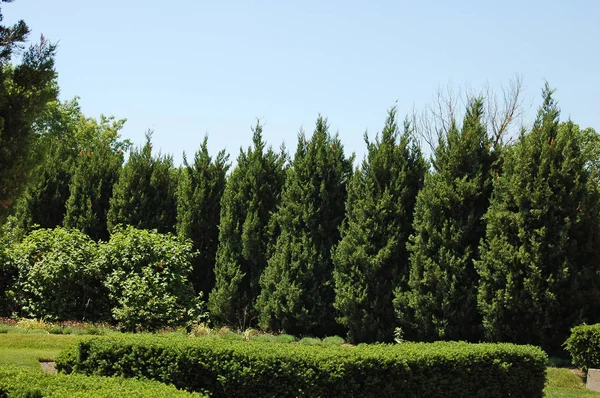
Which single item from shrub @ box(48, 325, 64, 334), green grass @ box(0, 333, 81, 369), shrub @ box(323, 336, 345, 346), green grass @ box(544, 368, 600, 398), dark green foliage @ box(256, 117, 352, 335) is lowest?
green grass @ box(0, 333, 81, 369)

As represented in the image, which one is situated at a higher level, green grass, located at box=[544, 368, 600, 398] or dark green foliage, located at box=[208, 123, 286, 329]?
dark green foliage, located at box=[208, 123, 286, 329]

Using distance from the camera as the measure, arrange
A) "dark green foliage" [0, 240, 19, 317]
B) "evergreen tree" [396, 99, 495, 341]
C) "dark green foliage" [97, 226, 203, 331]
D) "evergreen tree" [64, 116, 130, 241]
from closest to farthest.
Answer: "evergreen tree" [396, 99, 495, 341], "dark green foliage" [97, 226, 203, 331], "dark green foliage" [0, 240, 19, 317], "evergreen tree" [64, 116, 130, 241]

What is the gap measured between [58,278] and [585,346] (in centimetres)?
1215

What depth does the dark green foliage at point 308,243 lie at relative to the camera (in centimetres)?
1697

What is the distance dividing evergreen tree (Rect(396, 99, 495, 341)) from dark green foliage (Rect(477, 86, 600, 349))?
585 mm

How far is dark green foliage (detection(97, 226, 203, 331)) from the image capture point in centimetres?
1625

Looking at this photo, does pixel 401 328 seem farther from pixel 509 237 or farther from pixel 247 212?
pixel 247 212

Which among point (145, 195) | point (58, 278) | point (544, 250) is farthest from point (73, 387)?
point (145, 195)

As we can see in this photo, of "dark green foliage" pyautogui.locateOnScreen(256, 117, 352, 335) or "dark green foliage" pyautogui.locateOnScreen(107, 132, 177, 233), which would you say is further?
"dark green foliage" pyautogui.locateOnScreen(107, 132, 177, 233)

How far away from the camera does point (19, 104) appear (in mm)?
7980

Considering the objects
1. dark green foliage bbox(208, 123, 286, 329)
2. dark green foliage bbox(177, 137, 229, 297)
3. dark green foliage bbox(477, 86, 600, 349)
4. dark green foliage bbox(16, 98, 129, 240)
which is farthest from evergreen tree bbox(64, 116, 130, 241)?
dark green foliage bbox(477, 86, 600, 349)

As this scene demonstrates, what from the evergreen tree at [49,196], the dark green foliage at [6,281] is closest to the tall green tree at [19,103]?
the dark green foliage at [6,281]

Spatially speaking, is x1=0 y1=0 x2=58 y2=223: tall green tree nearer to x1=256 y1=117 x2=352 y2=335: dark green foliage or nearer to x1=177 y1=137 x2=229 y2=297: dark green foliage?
x1=256 y1=117 x2=352 y2=335: dark green foliage

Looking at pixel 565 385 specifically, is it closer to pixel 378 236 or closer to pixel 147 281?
pixel 378 236
